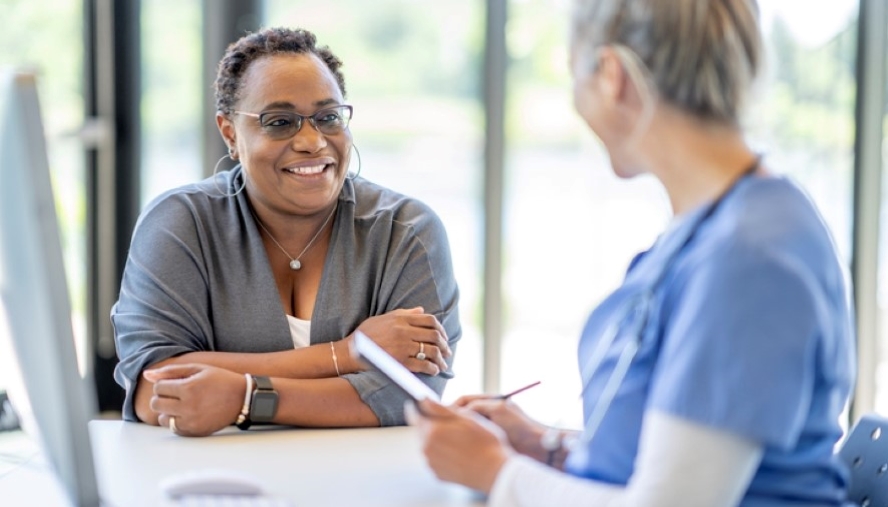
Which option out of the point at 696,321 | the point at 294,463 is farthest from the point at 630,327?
the point at 294,463

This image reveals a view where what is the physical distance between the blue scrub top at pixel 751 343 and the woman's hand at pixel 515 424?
0.28m

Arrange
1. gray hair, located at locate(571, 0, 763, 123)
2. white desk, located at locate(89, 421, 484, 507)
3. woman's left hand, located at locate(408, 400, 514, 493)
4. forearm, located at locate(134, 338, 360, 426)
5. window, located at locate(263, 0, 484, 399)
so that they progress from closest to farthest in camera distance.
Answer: gray hair, located at locate(571, 0, 763, 123) → woman's left hand, located at locate(408, 400, 514, 493) → white desk, located at locate(89, 421, 484, 507) → forearm, located at locate(134, 338, 360, 426) → window, located at locate(263, 0, 484, 399)

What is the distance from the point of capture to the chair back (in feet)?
5.65

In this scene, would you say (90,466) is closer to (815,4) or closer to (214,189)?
(214,189)

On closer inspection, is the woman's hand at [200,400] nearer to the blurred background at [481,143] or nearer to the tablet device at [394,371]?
the tablet device at [394,371]

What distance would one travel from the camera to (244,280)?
231cm

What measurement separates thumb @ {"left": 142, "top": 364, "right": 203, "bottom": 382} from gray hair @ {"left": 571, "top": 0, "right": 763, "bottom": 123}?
1019mm

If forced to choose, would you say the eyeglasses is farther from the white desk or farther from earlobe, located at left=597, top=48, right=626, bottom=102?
earlobe, located at left=597, top=48, right=626, bottom=102

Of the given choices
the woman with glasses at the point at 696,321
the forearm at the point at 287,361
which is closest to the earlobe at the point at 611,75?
the woman with glasses at the point at 696,321

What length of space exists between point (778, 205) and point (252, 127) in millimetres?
1332

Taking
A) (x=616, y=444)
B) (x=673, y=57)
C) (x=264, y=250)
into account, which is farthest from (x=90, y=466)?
(x=264, y=250)

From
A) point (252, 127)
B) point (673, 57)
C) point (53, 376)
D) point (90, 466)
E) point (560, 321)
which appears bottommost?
point (560, 321)

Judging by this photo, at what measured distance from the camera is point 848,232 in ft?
15.3

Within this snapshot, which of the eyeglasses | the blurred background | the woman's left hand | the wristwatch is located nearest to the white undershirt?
the wristwatch
